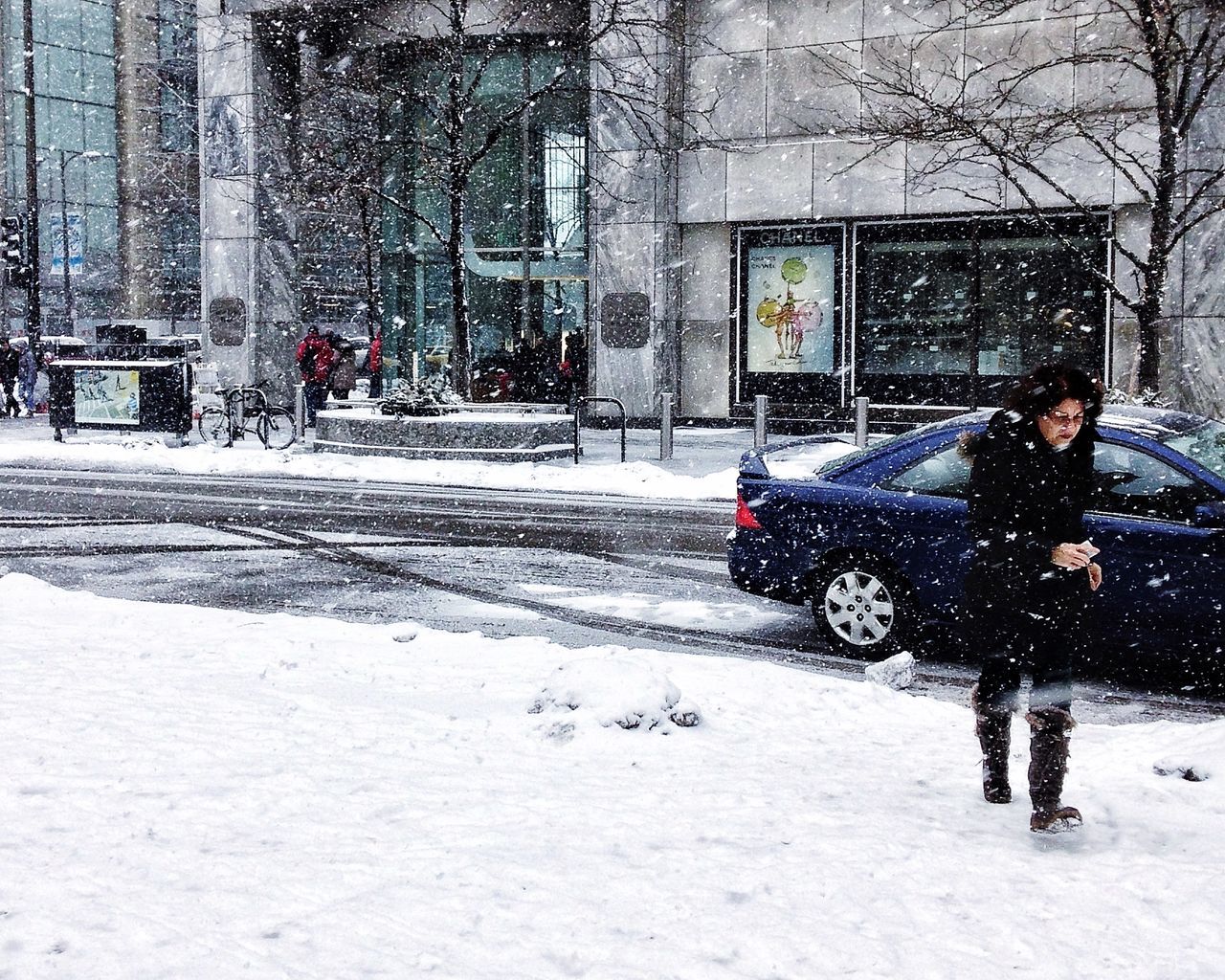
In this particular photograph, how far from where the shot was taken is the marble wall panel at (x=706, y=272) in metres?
27.5

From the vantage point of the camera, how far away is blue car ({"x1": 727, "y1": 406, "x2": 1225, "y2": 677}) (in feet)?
23.8

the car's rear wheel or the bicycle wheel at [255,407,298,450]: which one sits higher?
the bicycle wheel at [255,407,298,450]

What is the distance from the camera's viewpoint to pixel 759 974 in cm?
369

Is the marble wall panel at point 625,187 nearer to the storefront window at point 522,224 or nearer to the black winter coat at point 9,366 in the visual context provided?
the storefront window at point 522,224

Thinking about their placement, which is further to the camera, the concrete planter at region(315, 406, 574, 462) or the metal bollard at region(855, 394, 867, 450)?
the concrete planter at region(315, 406, 574, 462)

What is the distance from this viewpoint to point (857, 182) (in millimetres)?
26031

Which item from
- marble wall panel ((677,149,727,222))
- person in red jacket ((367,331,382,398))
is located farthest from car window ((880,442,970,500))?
person in red jacket ((367,331,382,398))

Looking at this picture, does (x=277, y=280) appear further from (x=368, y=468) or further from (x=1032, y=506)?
(x=1032, y=506)

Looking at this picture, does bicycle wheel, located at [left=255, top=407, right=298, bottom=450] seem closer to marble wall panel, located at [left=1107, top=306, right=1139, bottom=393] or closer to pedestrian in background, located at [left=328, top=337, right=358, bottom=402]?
pedestrian in background, located at [left=328, top=337, right=358, bottom=402]

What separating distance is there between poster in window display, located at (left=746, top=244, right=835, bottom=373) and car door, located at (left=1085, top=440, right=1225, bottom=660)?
19.8 metres

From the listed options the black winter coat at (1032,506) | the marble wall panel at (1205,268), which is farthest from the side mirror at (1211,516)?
the marble wall panel at (1205,268)

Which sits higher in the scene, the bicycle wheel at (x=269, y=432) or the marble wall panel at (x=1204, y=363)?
the marble wall panel at (x=1204, y=363)

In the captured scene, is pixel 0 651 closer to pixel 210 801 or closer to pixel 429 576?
pixel 210 801

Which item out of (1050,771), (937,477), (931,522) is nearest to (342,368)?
(937,477)
